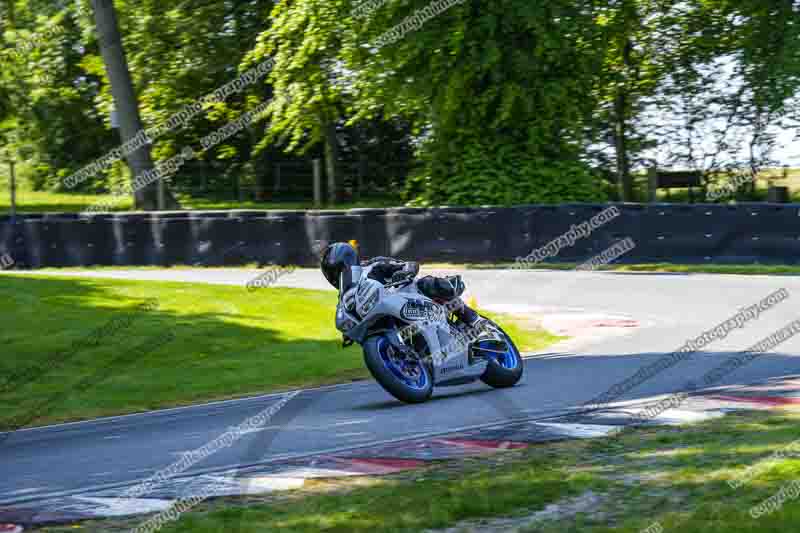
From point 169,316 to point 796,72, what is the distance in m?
16.3

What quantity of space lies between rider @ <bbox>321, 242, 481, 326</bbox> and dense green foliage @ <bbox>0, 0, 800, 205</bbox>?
16461mm

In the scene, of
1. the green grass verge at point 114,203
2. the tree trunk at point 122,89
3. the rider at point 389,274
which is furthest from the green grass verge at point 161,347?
the green grass verge at point 114,203

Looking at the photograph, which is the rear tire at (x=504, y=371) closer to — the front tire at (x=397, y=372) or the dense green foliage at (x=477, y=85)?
the front tire at (x=397, y=372)

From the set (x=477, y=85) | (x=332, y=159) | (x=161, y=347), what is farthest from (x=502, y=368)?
(x=332, y=159)

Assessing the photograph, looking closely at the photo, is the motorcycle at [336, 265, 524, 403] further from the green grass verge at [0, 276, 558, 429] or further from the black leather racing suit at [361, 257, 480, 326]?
the green grass verge at [0, 276, 558, 429]

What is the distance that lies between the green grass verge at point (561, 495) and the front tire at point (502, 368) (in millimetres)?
2727

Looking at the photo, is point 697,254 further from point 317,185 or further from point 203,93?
point 203,93

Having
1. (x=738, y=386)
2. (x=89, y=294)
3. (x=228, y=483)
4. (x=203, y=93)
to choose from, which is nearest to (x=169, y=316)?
(x=89, y=294)

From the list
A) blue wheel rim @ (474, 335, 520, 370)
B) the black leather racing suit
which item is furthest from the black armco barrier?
the black leather racing suit

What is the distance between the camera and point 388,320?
33.0ft

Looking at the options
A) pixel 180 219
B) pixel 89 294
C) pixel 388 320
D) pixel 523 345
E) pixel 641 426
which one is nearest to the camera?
pixel 641 426

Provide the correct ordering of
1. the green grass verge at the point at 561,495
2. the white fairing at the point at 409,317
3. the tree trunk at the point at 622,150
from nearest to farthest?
the green grass verge at the point at 561,495, the white fairing at the point at 409,317, the tree trunk at the point at 622,150

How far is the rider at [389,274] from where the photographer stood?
10109 millimetres

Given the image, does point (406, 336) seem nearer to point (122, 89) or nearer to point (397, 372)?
point (397, 372)
